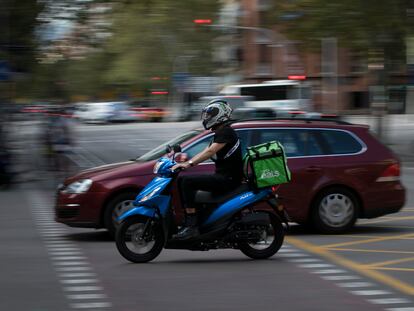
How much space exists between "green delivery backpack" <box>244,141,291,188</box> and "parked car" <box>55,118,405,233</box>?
1.72 meters

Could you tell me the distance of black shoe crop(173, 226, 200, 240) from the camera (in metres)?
9.39

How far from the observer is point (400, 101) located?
60031mm

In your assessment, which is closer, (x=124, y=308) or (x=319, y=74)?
(x=124, y=308)

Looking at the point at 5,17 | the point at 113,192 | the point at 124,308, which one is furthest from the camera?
the point at 5,17

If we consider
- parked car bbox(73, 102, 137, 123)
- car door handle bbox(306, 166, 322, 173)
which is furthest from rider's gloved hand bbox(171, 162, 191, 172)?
parked car bbox(73, 102, 137, 123)

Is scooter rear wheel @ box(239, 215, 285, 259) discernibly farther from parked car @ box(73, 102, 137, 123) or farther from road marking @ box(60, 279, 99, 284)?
parked car @ box(73, 102, 137, 123)

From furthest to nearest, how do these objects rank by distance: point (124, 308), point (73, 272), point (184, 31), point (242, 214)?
1. point (184, 31)
2. point (242, 214)
3. point (73, 272)
4. point (124, 308)

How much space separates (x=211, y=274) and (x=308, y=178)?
314cm

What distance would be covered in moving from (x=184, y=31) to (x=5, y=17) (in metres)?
5.05

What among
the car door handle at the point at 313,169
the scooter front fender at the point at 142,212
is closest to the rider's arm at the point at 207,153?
the scooter front fender at the point at 142,212

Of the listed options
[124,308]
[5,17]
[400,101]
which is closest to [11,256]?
[124,308]

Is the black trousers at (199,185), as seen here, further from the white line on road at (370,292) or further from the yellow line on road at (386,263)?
the white line on road at (370,292)

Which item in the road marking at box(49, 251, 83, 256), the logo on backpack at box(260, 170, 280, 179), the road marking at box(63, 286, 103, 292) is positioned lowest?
the road marking at box(49, 251, 83, 256)

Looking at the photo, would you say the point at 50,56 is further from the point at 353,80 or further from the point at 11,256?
the point at 353,80
